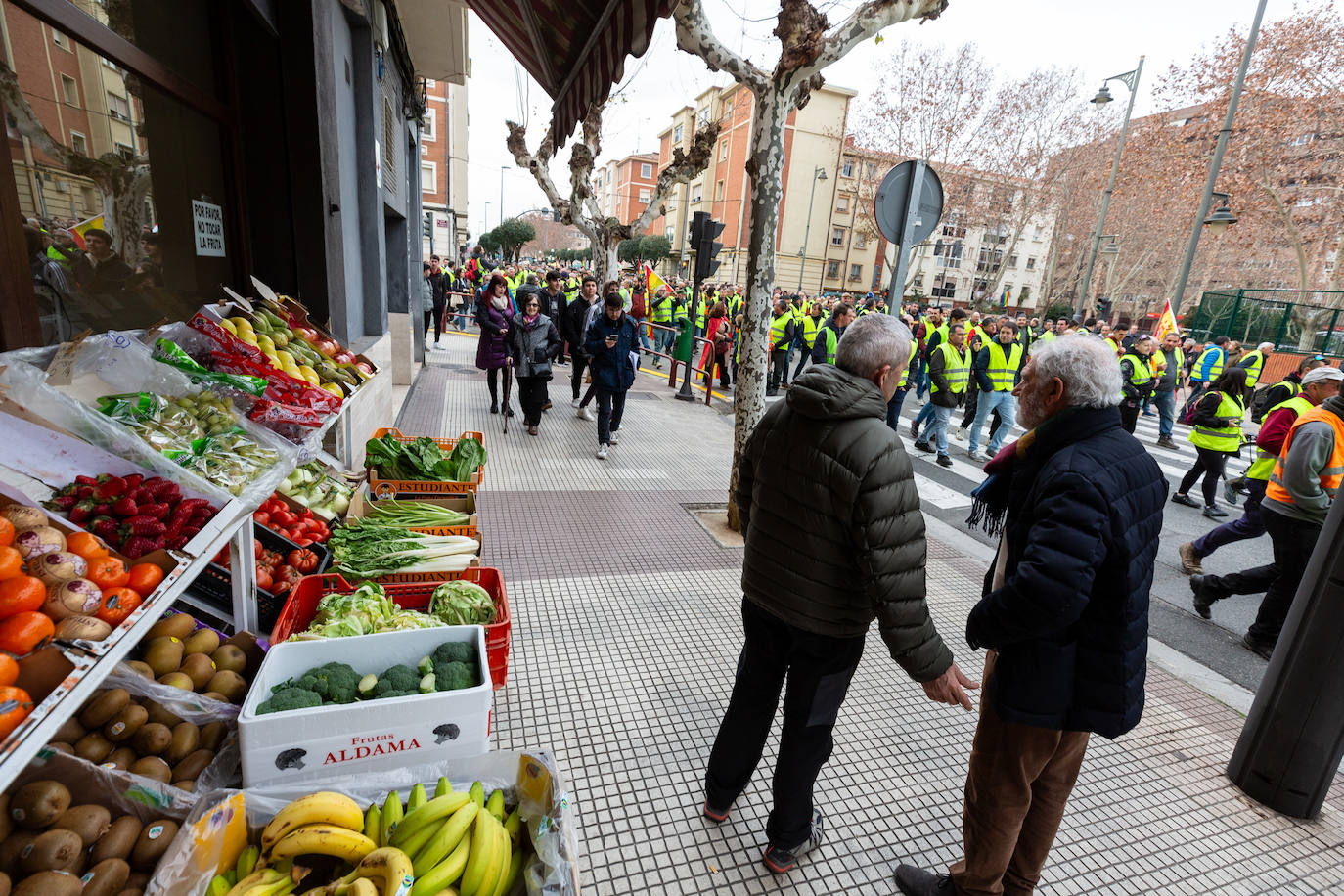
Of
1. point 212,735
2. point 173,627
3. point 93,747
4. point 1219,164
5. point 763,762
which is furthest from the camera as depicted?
point 1219,164

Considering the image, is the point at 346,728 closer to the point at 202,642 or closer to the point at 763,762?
the point at 202,642

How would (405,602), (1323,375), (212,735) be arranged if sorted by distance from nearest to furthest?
(212,735) < (405,602) < (1323,375)

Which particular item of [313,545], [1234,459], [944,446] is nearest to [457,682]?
[313,545]

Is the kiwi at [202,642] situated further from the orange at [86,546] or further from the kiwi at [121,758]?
the orange at [86,546]

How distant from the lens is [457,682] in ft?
7.20

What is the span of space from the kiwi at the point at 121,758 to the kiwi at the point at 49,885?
13.5 inches

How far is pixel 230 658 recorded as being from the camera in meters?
2.29

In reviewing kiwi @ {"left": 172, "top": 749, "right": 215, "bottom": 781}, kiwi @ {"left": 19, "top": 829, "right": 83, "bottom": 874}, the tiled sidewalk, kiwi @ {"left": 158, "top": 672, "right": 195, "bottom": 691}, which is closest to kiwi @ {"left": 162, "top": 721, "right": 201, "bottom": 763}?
kiwi @ {"left": 172, "top": 749, "right": 215, "bottom": 781}

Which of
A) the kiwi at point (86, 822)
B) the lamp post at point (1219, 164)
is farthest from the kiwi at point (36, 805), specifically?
the lamp post at point (1219, 164)

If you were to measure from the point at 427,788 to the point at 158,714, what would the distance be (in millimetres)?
887

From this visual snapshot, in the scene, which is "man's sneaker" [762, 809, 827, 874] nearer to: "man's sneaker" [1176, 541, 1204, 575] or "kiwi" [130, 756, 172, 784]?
"kiwi" [130, 756, 172, 784]

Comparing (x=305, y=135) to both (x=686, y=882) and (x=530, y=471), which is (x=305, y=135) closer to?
(x=530, y=471)

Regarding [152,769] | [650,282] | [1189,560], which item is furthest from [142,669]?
[650,282]

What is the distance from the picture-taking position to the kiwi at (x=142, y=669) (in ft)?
6.42
